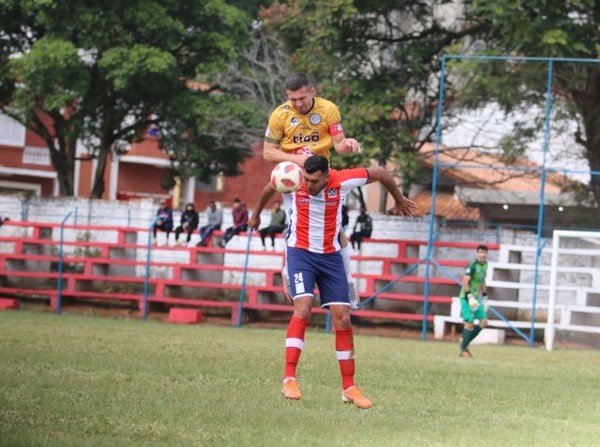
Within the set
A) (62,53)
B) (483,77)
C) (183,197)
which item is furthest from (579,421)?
(183,197)

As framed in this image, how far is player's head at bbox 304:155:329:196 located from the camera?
1045 cm

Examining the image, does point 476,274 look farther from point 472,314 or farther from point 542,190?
point 542,190

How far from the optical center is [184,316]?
29031mm

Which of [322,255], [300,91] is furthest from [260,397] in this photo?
[300,91]

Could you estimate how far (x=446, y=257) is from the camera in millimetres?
30078

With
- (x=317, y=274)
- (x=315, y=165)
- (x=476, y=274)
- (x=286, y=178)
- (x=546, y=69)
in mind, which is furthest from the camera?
(x=546, y=69)

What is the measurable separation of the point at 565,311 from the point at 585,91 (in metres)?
5.14

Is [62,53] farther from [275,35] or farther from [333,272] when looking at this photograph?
[333,272]

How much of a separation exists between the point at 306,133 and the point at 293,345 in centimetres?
188

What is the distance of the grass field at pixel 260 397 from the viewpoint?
27.9ft

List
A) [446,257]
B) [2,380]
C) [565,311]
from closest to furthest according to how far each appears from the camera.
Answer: [2,380] → [565,311] → [446,257]

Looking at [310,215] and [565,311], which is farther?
[565,311]

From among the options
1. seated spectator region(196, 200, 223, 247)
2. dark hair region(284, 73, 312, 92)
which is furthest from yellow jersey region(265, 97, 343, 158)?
seated spectator region(196, 200, 223, 247)

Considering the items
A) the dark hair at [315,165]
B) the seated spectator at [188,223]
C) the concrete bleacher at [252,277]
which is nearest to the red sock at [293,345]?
the dark hair at [315,165]
